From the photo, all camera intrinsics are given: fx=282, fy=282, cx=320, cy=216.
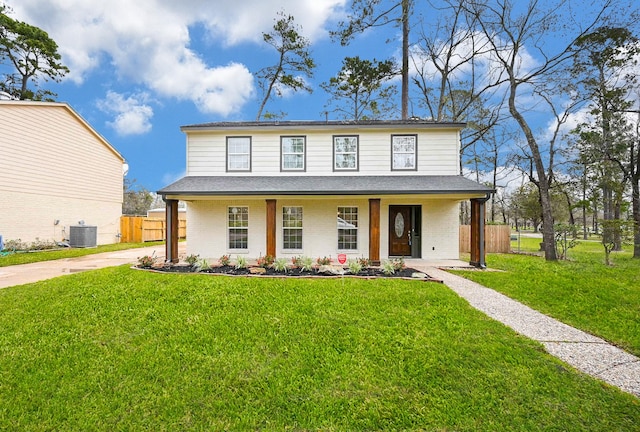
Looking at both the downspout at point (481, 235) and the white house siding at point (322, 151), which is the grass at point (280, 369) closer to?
the downspout at point (481, 235)

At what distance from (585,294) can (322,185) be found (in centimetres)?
745

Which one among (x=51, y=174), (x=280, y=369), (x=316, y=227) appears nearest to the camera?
(x=280, y=369)

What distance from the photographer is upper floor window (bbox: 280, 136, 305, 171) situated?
10992 mm

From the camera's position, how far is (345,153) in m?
11.0

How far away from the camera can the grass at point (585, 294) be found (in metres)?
4.91

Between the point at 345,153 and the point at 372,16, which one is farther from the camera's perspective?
the point at 372,16

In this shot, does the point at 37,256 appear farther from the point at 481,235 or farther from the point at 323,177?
the point at 481,235

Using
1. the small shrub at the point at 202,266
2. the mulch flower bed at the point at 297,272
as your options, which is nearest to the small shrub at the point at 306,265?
the mulch flower bed at the point at 297,272

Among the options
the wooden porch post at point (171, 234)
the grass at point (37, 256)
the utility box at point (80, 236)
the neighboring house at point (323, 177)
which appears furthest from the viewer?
the utility box at point (80, 236)

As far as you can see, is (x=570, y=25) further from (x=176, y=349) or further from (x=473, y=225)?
(x=176, y=349)

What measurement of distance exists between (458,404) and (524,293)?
508 cm

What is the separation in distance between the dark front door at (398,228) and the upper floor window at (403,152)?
1.61 meters

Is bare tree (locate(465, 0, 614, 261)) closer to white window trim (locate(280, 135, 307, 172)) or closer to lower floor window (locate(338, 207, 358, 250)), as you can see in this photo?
lower floor window (locate(338, 207, 358, 250))

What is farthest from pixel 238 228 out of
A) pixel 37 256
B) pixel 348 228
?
pixel 37 256
